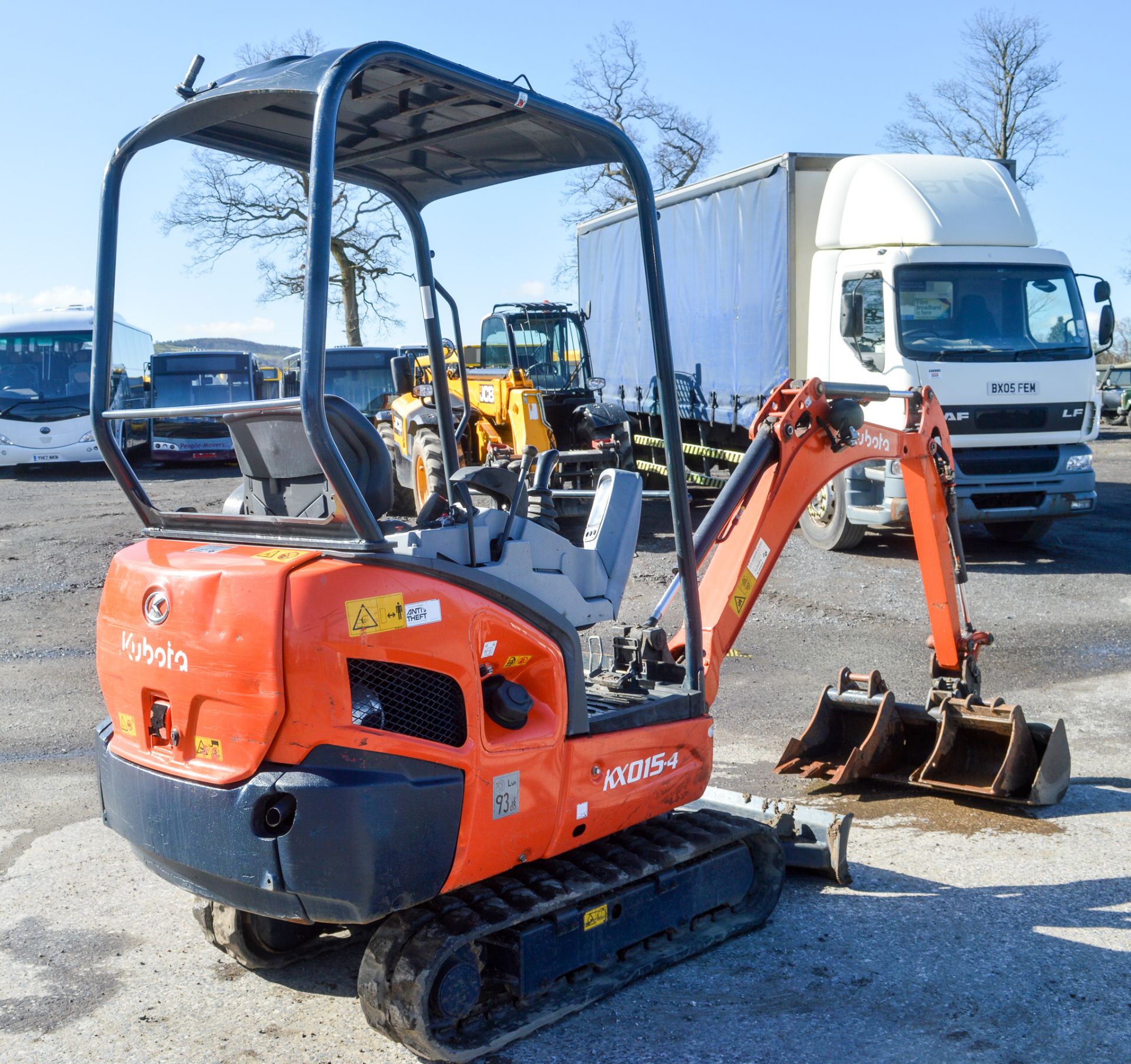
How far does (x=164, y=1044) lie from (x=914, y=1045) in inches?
91.2

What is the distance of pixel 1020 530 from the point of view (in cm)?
1302

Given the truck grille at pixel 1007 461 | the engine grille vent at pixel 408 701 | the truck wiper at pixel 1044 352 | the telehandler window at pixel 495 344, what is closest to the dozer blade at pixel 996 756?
the engine grille vent at pixel 408 701

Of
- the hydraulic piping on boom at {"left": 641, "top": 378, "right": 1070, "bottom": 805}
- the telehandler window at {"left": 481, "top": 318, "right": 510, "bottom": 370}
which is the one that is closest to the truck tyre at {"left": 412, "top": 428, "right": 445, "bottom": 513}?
the telehandler window at {"left": 481, "top": 318, "right": 510, "bottom": 370}

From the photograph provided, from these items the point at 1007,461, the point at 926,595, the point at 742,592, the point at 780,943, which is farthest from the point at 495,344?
the point at 780,943

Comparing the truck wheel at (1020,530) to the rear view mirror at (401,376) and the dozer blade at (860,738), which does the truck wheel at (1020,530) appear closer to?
the dozer blade at (860,738)

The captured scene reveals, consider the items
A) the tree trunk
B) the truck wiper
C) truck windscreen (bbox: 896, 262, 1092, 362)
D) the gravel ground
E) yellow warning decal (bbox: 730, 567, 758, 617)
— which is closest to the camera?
the gravel ground

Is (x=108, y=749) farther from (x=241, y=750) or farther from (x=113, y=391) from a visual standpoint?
(x=113, y=391)

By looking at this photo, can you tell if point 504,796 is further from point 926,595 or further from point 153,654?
point 926,595

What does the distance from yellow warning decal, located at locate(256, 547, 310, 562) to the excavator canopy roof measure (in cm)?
119

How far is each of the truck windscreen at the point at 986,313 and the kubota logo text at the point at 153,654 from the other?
9292mm

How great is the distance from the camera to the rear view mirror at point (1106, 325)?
12102 mm

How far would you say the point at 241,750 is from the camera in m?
3.11

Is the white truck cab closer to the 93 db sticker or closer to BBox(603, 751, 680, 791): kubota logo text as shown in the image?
BBox(603, 751, 680, 791): kubota logo text

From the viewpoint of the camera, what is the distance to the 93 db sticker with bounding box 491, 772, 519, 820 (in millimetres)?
3377
